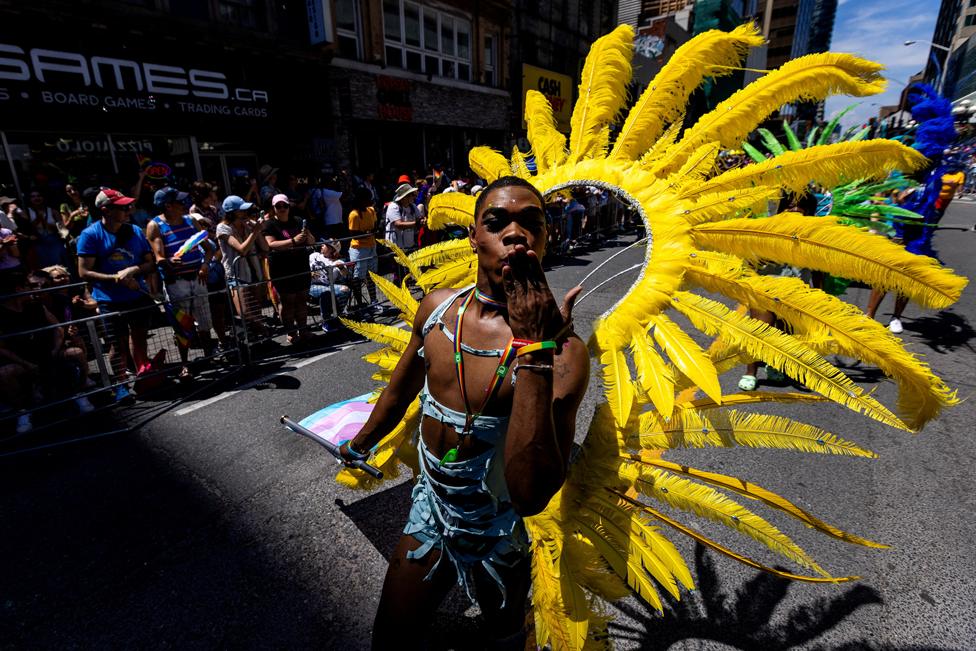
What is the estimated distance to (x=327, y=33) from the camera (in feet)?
39.0

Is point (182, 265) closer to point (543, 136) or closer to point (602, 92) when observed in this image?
point (543, 136)

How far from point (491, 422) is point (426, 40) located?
17794mm

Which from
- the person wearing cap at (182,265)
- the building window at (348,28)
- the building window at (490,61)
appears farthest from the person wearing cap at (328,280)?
the building window at (490,61)

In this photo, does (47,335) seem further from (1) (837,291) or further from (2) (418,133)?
(2) (418,133)

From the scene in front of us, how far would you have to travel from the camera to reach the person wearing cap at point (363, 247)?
24.5 ft

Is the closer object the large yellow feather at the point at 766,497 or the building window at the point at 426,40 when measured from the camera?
the large yellow feather at the point at 766,497

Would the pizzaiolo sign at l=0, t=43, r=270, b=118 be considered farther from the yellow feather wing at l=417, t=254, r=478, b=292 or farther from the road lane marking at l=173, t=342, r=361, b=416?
the yellow feather wing at l=417, t=254, r=478, b=292

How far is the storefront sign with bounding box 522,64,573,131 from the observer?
69.7ft

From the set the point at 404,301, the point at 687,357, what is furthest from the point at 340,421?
the point at 687,357

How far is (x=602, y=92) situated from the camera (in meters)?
2.09

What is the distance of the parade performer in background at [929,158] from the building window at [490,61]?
16.1 meters

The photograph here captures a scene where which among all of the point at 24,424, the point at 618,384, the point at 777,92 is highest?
the point at 777,92

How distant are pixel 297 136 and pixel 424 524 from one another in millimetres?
12590

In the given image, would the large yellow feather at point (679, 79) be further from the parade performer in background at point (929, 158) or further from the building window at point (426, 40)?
the building window at point (426, 40)
